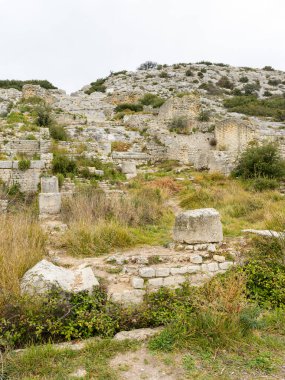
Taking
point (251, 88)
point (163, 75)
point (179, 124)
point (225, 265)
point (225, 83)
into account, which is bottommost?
point (225, 265)

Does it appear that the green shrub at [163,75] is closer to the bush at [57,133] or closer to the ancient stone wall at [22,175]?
the bush at [57,133]

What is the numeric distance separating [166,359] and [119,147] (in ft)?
51.3

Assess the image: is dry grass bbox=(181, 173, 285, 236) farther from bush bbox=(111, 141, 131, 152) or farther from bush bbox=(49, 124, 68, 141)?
bush bbox=(49, 124, 68, 141)

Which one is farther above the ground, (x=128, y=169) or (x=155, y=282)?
(x=128, y=169)

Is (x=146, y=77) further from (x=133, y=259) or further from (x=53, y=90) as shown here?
(x=133, y=259)

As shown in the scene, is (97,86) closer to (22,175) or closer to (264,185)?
(22,175)

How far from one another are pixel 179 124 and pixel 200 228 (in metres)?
16.1

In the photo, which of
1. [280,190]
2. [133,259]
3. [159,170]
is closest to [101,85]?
[159,170]

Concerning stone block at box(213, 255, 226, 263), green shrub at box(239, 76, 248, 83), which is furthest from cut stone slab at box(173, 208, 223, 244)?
green shrub at box(239, 76, 248, 83)

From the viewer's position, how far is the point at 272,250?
527 cm

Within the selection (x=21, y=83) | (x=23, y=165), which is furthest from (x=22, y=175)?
(x=21, y=83)

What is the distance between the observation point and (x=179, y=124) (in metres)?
20.6

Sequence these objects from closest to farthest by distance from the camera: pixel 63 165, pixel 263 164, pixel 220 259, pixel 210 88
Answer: pixel 220 259 → pixel 63 165 → pixel 263 164 → pixel 210 88

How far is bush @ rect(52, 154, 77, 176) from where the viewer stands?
11531 millimetres
